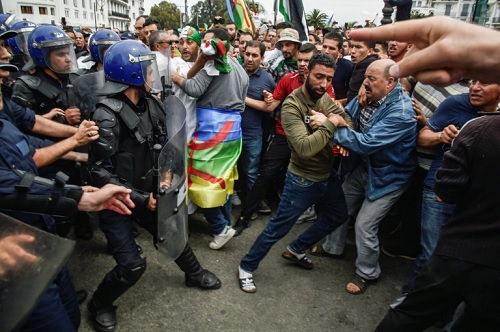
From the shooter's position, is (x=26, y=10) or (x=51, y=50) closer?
(x=51, y=50)

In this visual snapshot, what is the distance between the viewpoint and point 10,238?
3.56 ft

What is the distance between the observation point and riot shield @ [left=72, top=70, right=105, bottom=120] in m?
3.26

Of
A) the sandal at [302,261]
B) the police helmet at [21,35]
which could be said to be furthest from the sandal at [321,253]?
the police helmet at [21,35]

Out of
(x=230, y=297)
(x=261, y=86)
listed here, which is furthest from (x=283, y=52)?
(x=230, y=297)

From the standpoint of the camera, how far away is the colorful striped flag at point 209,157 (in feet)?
11.7

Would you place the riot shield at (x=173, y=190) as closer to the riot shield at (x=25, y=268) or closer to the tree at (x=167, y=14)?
the riot shield at (x=25, y=268)

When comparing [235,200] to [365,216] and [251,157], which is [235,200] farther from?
[365,216]

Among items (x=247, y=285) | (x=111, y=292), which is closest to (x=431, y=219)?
(x=247, y=285)

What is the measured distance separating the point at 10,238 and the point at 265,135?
12.9 ft

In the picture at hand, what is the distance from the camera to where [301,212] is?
2971 millimetres

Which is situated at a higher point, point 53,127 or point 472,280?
point 53,127

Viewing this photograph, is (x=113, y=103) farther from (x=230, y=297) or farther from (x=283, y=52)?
(x=283, y=52)

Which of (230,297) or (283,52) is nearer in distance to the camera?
(230,297)

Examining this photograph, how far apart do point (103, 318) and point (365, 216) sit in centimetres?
223
